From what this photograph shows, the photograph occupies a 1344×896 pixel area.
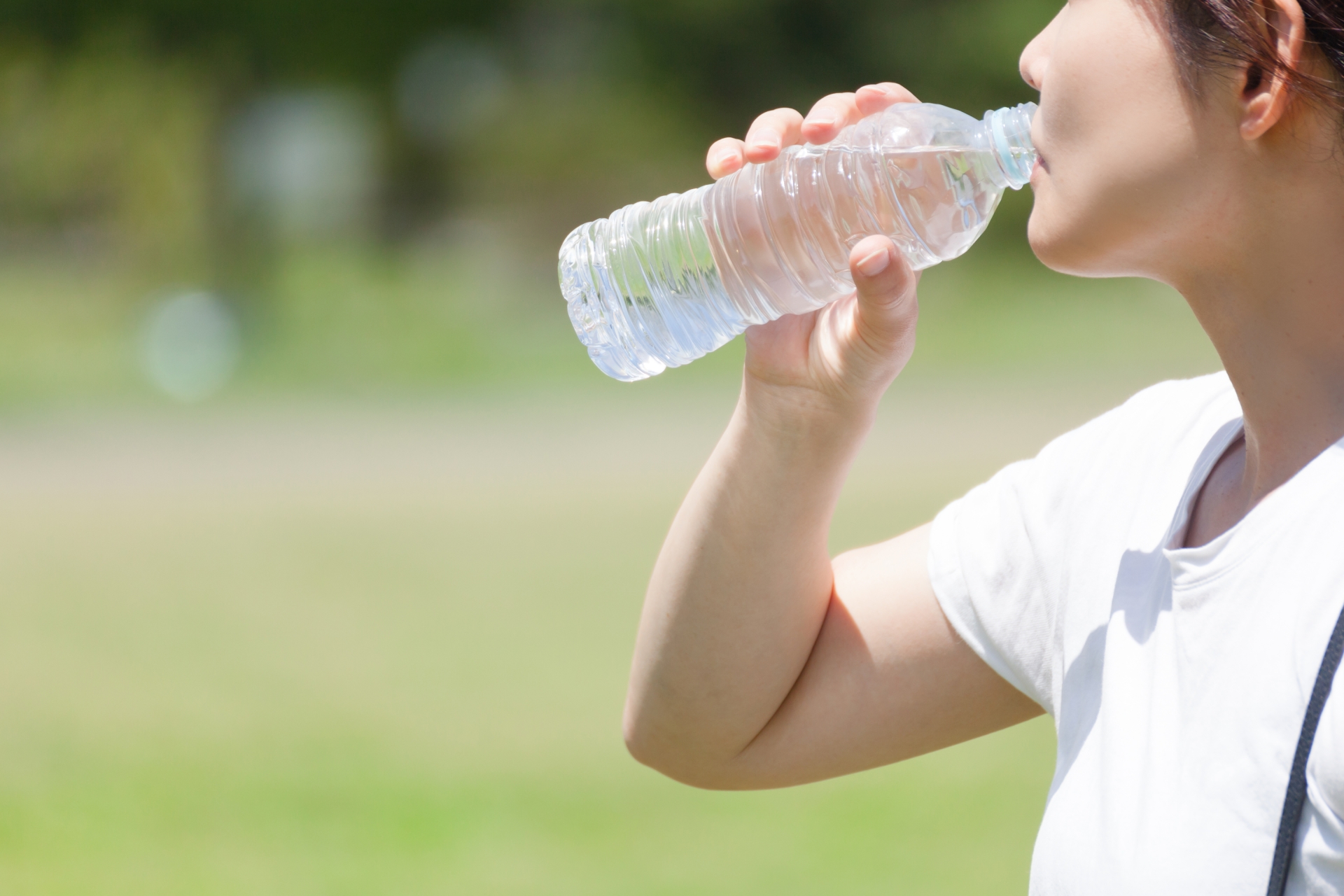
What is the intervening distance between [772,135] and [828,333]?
21 cm

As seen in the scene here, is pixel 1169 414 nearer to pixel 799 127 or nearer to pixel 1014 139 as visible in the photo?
pixel 1014 139

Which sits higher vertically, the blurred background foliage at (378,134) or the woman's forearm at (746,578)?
the blurred background foliage at (378,134)

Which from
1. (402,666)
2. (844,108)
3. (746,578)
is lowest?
(746,578)

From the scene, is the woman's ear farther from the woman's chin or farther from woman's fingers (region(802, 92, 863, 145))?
woman's fingers (region(802, 92, 863, 145))

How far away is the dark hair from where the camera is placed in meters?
1.14

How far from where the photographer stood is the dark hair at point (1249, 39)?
114cm

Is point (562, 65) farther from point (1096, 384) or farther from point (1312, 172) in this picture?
point (1312, 172)

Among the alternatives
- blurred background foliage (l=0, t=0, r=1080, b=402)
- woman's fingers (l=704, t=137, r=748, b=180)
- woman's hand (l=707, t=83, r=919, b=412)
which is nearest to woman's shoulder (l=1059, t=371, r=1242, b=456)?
woman's hand (l=707, t=83, r=919, b=412)

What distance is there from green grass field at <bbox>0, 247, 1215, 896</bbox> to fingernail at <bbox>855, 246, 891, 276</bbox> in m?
2.97

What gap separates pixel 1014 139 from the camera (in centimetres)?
149

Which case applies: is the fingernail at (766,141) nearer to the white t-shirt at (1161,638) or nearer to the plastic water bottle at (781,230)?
the plastic water bottle at (781,230)

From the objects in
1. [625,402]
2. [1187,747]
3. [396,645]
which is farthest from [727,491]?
[625,402]

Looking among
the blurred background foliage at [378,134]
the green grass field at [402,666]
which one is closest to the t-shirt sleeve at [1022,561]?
the green grass field at [402,666]

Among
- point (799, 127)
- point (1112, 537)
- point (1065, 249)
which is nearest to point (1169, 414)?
point (1112, 537)
